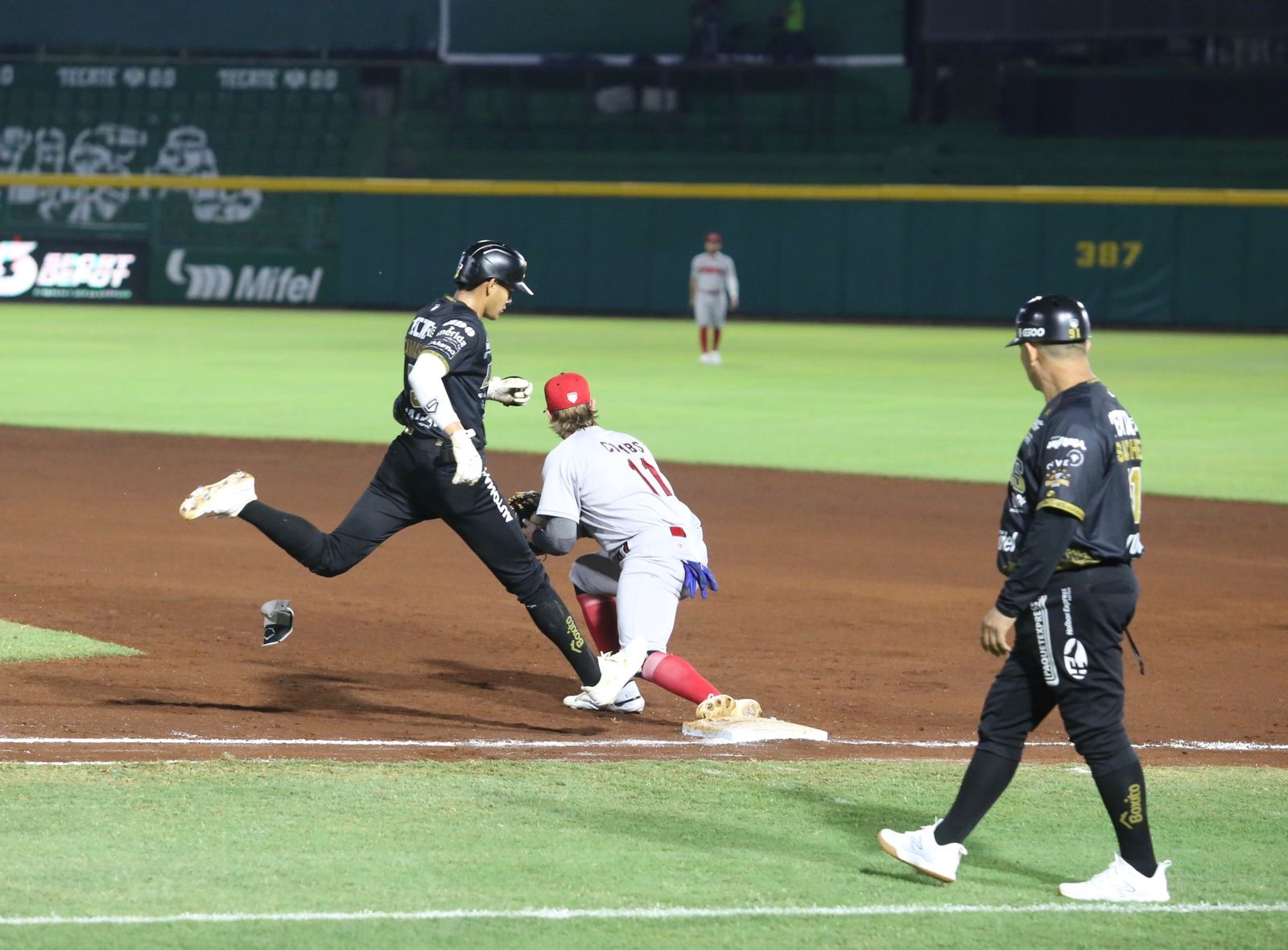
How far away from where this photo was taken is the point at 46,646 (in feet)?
28.2

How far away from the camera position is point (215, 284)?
40.3m

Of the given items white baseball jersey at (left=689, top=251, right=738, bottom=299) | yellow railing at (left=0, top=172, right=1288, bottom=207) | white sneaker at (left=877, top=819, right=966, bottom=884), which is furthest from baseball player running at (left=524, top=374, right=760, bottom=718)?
yellow railing at (left=0, top=172, right=1288, bottom=207)

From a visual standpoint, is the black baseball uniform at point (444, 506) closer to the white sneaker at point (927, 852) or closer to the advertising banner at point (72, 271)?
the white sneaker at point (927, 852)

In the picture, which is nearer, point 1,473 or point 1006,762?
point 1006,762

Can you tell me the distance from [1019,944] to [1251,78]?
1376 inches

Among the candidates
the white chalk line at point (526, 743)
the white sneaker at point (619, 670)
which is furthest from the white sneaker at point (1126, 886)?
the white sneaker at point (619, 670)

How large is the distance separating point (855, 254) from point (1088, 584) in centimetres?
3299

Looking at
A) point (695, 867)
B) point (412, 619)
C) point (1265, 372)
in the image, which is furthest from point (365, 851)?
point (1265, 372)

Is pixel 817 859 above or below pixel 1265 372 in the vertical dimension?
above

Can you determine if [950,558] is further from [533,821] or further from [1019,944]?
[1019,944]

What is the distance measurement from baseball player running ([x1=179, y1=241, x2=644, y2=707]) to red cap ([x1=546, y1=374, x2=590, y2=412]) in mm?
201

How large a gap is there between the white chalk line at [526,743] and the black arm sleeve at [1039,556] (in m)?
2.30

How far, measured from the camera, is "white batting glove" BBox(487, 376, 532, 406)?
24.8ft

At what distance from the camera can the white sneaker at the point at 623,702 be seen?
25.1ft
